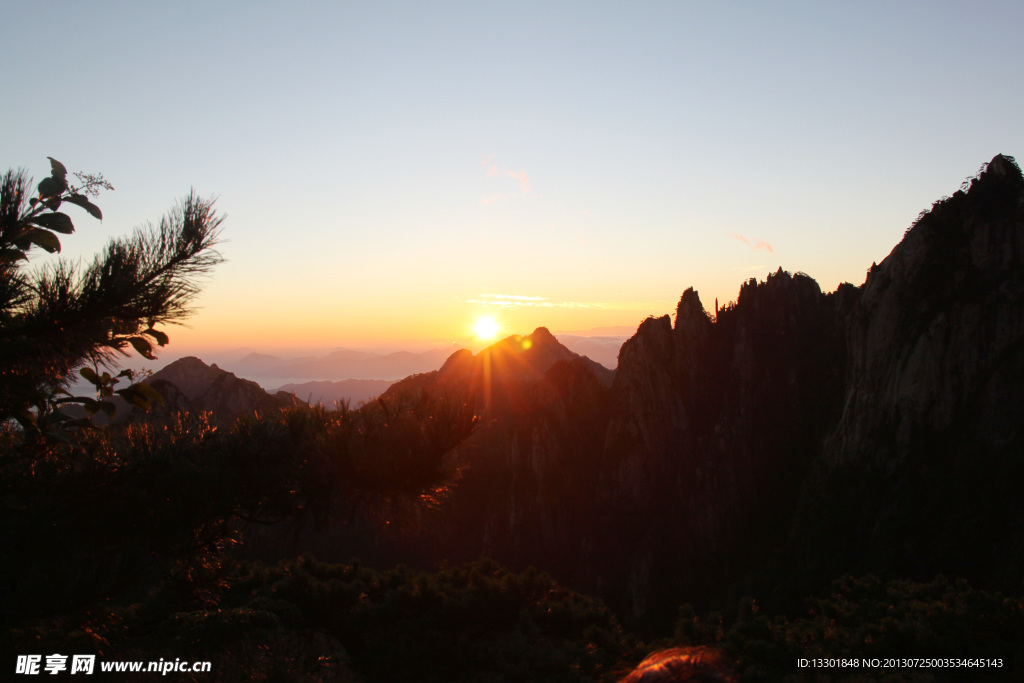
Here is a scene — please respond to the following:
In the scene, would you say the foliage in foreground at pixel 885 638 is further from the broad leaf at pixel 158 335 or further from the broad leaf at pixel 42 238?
the broad leaf at pixel 42 238

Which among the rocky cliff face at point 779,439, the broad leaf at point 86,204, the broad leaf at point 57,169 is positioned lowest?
the rocky cliff face at point 779,439

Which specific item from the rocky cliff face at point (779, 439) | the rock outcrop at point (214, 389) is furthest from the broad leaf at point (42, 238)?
the rock outcrop at point (214, 389)

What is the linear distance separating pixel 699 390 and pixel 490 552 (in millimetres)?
31763

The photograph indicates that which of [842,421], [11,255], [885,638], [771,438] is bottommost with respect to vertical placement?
[771,438]

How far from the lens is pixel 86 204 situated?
199 inches

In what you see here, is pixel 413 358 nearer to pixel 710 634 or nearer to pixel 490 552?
pixel 490 552

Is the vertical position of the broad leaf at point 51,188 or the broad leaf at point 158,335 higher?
the broad leaf at point 51,188

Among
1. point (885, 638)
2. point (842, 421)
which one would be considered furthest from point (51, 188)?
point (842, 421)

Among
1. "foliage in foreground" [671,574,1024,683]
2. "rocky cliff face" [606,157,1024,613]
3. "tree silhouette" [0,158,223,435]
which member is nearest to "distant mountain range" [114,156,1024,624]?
"rocky cliff face" [606,157,1024,613]

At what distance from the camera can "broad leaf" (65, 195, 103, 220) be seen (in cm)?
505

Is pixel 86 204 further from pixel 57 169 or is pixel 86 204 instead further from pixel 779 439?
pixel 779 439

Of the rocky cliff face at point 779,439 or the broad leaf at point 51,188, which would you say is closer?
the broad leaf at point 51,188

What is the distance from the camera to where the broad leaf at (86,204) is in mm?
5047

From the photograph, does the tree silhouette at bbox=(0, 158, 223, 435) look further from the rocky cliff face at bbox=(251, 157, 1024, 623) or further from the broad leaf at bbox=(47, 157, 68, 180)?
the rocky cliff face at bbox=(251, 157, 1024, 623)
